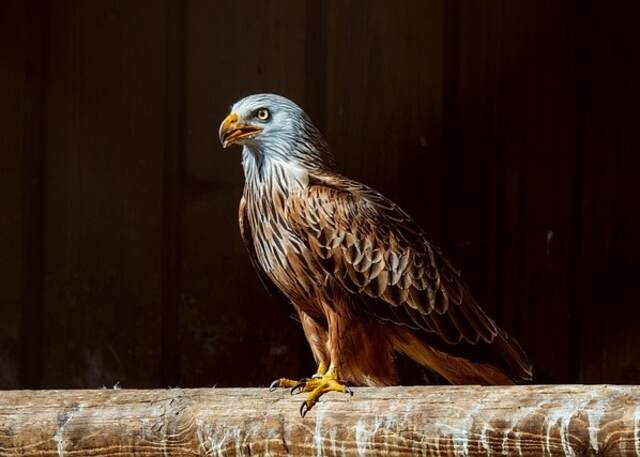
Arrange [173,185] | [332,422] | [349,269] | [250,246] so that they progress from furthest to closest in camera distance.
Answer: [173,185] → [250,246] → [349,269] → [332,422]

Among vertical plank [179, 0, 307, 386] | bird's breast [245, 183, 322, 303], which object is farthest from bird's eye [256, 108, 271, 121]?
vertical plank [179, 0, 307, 386]

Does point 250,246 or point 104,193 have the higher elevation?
point 104,193

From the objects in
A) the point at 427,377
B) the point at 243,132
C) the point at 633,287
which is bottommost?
the point at 427,377

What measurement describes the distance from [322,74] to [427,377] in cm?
98

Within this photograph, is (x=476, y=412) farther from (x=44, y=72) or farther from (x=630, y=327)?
(x=44, y=72)

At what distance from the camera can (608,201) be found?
15.2ft

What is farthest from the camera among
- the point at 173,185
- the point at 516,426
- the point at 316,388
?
the point at 173,185

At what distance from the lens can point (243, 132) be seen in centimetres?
411

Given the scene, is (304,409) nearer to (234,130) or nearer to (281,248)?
(281,248)

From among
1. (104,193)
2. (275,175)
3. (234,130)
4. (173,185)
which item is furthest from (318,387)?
(104,193)

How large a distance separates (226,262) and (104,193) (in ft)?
1.47

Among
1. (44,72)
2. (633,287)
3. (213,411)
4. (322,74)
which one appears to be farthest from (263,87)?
(213,411)

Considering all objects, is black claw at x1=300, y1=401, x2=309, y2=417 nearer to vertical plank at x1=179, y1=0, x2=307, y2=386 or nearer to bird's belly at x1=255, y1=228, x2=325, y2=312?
bird's belly at x1=255, y1=228, x2=325, y2=312

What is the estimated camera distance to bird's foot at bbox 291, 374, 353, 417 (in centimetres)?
330
